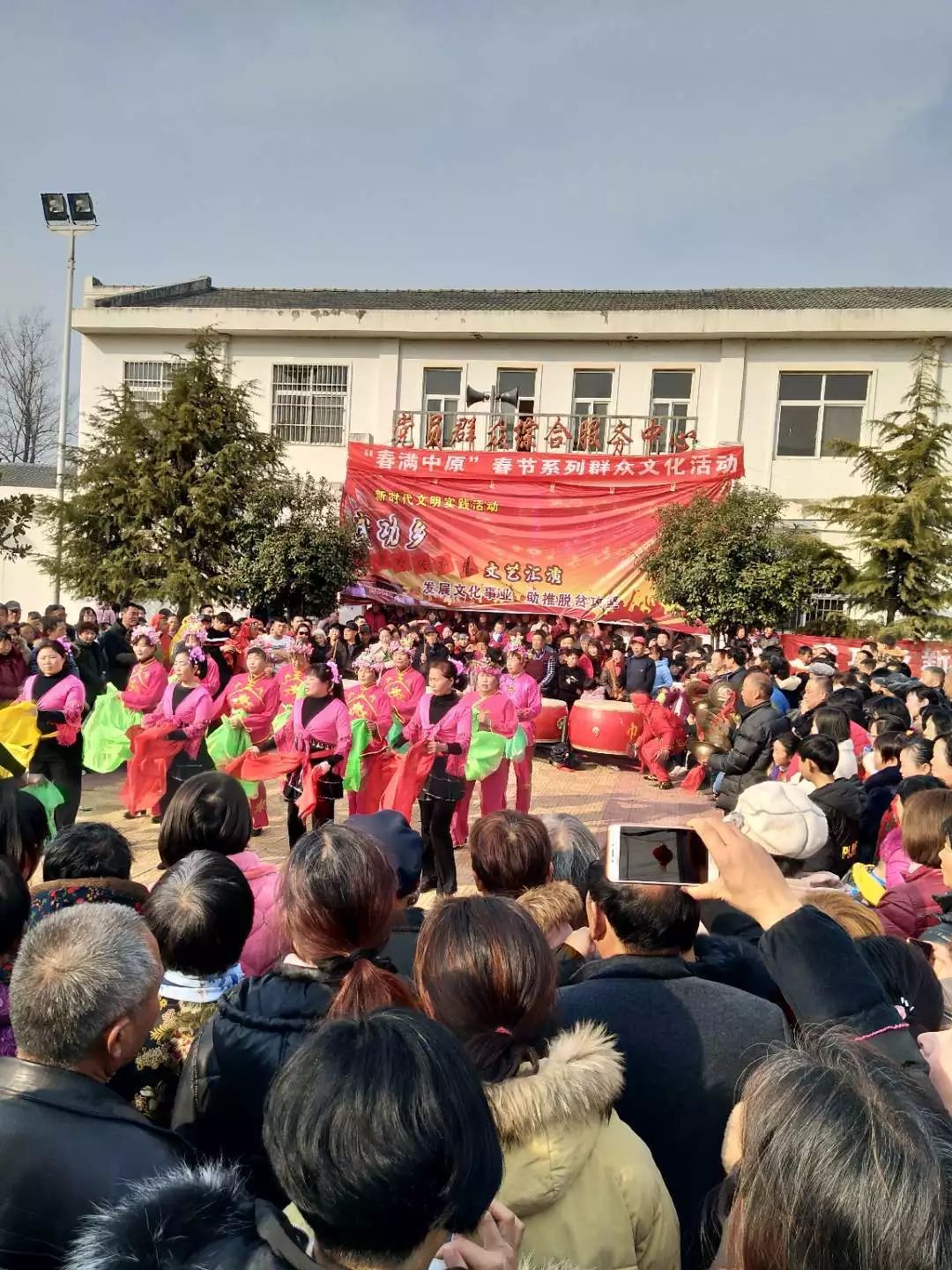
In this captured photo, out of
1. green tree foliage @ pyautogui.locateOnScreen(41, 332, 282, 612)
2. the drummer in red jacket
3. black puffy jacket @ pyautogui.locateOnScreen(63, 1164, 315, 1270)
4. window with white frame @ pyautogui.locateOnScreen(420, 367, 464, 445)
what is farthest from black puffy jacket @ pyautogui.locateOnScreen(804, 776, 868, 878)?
window with white frame @ pyautogui.locateOnScreen(420, 367, 464, 445)

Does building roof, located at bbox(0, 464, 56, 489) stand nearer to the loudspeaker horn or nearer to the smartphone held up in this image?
the loudspeaker horn

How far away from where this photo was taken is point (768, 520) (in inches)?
589

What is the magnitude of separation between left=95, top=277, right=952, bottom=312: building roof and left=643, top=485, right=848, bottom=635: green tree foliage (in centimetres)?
573

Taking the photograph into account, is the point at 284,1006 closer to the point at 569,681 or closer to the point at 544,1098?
the point at 544,1098

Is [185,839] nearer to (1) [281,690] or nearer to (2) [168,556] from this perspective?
(1) [281,690]

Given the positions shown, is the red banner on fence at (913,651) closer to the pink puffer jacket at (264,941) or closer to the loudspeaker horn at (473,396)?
the loudspeaker horn at (473,396)

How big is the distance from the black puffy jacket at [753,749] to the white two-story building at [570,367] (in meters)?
12.8

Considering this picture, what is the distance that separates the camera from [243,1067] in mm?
1695

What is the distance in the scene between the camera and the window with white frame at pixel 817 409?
17.6 m

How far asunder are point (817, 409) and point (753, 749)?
558 inches

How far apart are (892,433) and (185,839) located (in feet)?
52.1

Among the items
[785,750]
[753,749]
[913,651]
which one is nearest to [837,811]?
[785,750]

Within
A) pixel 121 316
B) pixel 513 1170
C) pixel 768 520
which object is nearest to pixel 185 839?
pixel 513 1170

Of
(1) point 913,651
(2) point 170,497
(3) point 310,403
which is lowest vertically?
(1) point 913,651
